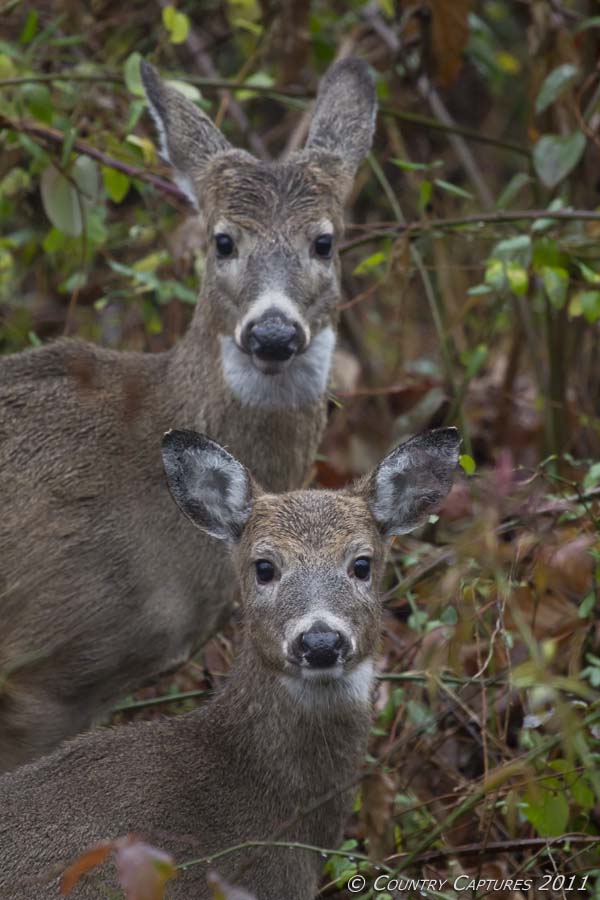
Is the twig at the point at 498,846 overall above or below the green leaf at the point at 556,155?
below

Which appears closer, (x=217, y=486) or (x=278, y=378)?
(x=217, y=486)

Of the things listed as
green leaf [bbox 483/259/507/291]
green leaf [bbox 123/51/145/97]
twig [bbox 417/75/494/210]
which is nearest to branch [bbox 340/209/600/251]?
green leaf [bbox 483/259/507/291]

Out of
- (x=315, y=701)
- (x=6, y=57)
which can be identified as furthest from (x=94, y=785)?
(x=6, y=57)

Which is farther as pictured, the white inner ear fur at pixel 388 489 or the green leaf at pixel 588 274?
the green leaf at pixel 588 274

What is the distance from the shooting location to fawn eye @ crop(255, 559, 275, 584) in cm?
502

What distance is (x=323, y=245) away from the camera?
19.8ft

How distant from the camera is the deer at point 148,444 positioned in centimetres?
565

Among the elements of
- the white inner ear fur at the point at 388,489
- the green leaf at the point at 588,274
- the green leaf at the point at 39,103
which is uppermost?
the green leaf at the point at 39,103

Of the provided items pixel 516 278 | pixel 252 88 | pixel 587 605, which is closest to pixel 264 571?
pixel 587 605

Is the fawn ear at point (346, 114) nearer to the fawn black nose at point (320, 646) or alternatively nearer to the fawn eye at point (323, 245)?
the fawn eye at point (323, 245)

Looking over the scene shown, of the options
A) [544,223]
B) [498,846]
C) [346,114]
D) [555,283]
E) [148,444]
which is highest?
[346,114]

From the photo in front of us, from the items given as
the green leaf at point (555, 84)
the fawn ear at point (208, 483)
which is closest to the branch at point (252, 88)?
the green leaf at point (555, 84)

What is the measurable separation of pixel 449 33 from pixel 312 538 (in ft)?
11.8

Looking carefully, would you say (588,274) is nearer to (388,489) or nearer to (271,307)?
(271,307)
